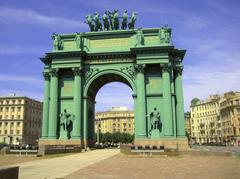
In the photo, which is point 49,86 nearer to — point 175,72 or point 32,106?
point 175,72

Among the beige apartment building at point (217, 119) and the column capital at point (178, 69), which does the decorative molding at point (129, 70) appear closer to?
the column capital at point (178, 69)

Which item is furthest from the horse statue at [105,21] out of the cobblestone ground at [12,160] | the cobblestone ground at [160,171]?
the cobblestone ground at [160,171]

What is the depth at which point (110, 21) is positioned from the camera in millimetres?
49344

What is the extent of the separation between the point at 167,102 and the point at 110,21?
1687cm

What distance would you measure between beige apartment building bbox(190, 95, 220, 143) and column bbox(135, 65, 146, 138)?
9351 cm

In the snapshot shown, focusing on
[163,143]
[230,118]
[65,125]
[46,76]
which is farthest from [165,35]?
[230,118]

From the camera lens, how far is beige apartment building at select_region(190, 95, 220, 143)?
13262 cm

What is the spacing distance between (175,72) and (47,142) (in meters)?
22.8

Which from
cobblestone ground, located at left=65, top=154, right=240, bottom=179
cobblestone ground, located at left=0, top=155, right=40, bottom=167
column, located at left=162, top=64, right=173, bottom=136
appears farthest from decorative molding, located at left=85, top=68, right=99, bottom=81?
cobblestone ground, located at left=65, top=154, right=240, bottom=179

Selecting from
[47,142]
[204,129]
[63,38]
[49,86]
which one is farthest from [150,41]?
[204,129]

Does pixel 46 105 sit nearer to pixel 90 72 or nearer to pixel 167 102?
pixel 90 72

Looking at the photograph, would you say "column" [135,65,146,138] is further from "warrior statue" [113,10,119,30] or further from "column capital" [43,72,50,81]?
"column capital" [43,72,50,81]

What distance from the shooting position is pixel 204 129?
145875 millimetres

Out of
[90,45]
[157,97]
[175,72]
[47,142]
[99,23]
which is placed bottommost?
[47,142]
